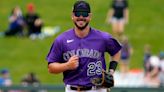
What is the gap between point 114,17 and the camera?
68.9 feet

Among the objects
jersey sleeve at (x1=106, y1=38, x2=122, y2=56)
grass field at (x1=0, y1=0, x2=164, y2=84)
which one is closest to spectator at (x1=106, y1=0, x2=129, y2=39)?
grass field at (x1=0, y1=0, x2=164, y2=84)

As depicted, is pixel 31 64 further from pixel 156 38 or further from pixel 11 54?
pixel 156 38

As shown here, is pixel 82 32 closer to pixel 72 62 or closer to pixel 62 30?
pixel 72 62

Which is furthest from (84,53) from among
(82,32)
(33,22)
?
(33,22)

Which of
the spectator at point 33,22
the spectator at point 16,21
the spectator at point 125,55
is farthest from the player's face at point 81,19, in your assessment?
the spectator at point 16,21

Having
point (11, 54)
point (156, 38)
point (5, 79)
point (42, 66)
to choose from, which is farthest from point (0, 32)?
point (5, 79)

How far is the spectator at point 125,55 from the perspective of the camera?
18.1 metres

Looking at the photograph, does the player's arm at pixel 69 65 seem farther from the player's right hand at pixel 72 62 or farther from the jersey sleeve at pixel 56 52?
the jersey sleeve at pixel 56 52

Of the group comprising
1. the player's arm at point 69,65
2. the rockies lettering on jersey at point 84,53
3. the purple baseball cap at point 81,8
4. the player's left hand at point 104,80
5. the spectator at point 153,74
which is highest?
the purple baseball cap at point 81,8

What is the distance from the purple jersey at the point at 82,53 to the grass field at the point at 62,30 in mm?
10752

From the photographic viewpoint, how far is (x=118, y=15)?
818 inches

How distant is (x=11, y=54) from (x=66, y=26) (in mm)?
2801

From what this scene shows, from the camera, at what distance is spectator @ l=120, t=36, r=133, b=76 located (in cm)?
1810

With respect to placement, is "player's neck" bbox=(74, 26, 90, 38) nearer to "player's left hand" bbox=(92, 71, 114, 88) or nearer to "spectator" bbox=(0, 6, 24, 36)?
"player's left hand" bbox=(92, 71, 114, 88)
